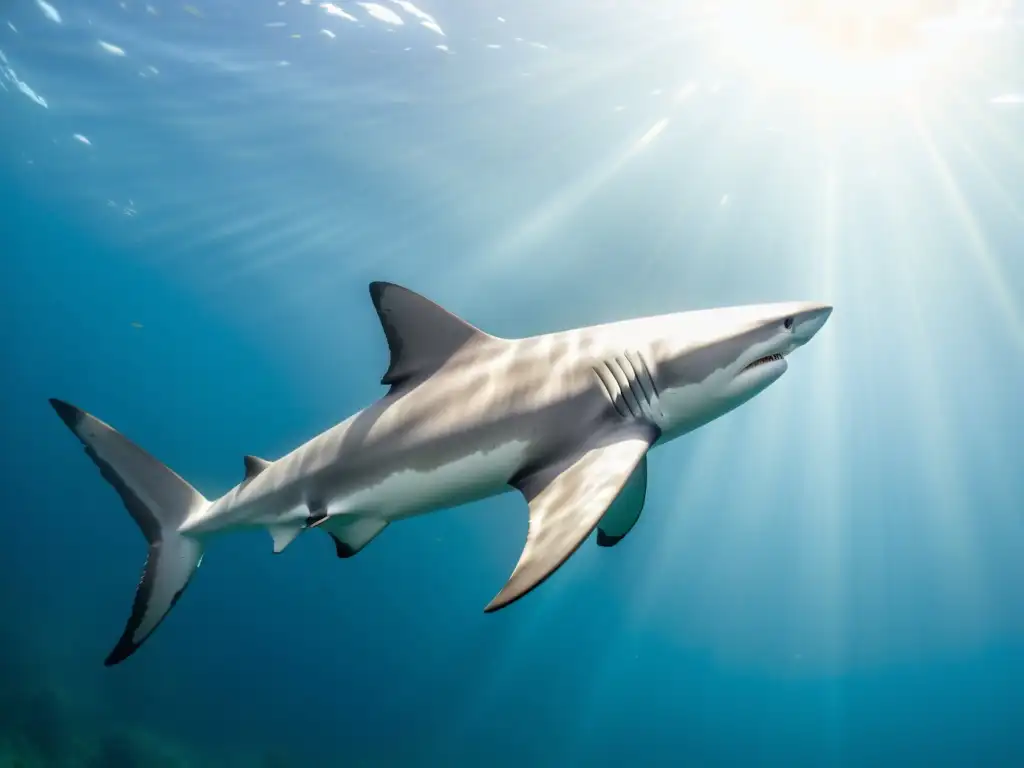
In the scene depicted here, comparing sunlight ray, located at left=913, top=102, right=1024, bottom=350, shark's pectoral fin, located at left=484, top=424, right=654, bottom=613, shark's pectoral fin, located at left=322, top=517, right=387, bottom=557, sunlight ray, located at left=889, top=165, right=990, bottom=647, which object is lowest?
sunlight ray, located at left=889, top=165, right=990, bottom=647

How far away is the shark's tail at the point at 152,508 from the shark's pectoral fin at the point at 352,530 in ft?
5.13

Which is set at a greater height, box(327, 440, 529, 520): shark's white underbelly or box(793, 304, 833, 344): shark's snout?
box(793, 304, 833, 344): shark's snout

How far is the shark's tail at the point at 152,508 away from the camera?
4449mm

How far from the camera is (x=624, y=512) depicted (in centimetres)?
→ 432

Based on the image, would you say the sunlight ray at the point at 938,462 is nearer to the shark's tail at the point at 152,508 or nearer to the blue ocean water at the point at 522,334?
the blue ocean water at the point at 522,334

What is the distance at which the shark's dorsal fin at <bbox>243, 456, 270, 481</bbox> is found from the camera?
447cm

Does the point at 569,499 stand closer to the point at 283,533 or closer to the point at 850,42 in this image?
the point at 283,533

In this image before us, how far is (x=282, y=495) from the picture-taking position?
393cm

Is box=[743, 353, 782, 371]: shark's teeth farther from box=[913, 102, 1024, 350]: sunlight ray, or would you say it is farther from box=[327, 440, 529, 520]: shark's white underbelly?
Result: box=[913, 102, 1024, 350]: sunlight ray

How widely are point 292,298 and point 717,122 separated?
2695cm

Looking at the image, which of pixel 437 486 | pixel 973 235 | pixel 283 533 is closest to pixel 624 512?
pixel 437 486

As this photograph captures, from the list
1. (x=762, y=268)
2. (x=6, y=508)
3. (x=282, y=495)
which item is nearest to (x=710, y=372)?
(x=282, y=495)

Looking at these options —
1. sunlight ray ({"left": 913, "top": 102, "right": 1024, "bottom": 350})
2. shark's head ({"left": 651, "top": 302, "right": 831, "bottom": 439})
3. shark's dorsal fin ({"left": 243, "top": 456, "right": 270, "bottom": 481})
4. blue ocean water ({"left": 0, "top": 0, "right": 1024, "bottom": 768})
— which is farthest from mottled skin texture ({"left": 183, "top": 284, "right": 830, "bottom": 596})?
sunlight ray ({"left": 913, "top": 102, "right": 1024, "bottom": 350})

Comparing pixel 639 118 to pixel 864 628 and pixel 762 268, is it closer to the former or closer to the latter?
pixel 762 268
